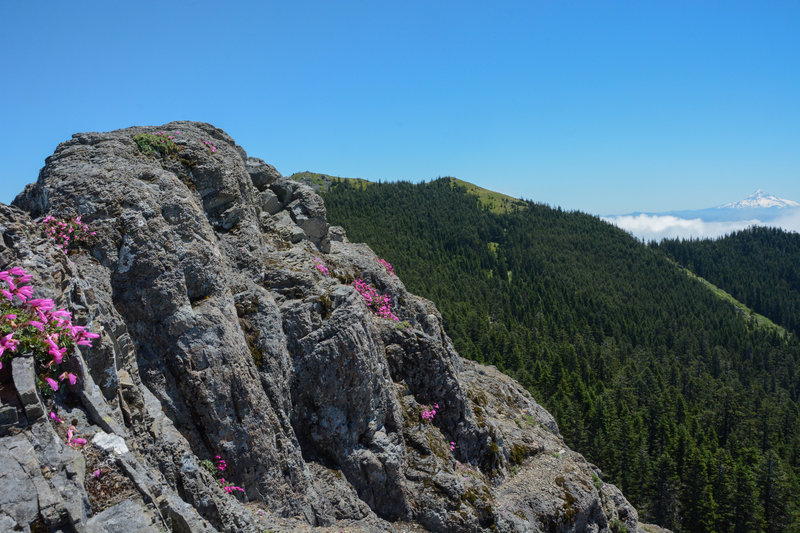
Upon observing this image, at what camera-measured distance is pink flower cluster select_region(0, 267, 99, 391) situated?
311 inches

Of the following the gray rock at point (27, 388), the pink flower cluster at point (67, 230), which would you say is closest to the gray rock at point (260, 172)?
the pink flower cluster at point (67, 230)

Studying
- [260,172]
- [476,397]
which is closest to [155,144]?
[260,172]

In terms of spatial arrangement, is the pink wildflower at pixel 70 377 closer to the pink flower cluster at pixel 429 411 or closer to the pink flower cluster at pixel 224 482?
the pink flower cluster at pixel 224 482

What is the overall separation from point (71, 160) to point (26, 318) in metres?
9.85

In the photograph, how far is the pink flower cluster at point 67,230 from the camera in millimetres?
12688

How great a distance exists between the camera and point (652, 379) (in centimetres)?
10075

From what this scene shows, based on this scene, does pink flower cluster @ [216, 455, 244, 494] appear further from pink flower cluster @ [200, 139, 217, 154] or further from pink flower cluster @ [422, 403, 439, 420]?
pink flower cluster @ [200, 139, 217, 154]

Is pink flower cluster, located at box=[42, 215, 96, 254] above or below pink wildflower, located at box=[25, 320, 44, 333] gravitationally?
above

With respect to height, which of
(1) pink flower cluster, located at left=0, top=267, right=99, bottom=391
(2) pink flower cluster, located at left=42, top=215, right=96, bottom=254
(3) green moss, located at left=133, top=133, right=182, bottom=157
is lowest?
(1) pink flower cluster, located at left=0, top=267, right=99, bottom=391

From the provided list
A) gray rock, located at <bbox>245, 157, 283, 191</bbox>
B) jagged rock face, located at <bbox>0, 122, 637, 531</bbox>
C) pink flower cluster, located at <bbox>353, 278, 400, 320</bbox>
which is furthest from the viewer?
gray rock, located at <bbox>245, 157, 283, 191</bbox>

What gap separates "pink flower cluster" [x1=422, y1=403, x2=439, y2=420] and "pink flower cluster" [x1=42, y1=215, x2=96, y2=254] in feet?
47.0

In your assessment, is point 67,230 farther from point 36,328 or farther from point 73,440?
point 73,440

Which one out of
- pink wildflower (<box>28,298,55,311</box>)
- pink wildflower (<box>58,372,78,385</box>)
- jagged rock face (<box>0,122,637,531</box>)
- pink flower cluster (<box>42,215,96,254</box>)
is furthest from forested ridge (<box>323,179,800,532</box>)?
pink wildflower (<box>28,298,55,311</box>)

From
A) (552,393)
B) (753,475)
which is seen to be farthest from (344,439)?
(552,393)
